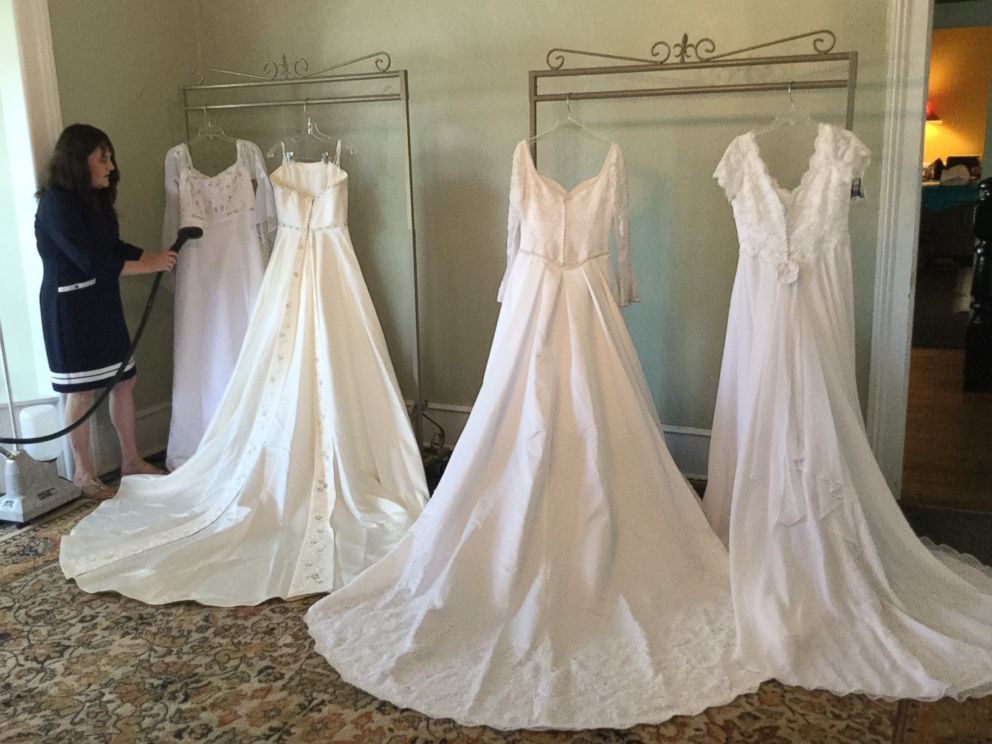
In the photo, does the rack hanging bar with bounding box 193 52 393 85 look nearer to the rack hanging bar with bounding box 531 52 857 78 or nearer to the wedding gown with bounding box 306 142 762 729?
the rack hanging bar with bounding box 531 52 857 78

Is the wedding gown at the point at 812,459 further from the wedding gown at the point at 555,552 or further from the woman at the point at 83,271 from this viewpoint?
the woman at the point at 83,271

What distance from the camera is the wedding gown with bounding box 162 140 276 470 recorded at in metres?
3.60

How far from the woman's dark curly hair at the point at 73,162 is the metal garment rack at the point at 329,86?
619 millimetres

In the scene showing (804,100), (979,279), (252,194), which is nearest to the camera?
(804,100)

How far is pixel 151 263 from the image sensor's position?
3457mm

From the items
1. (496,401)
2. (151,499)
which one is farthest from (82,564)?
(496,401)

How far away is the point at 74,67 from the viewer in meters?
3.46

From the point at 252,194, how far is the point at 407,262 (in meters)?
0.73

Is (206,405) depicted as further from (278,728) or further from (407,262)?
(278,728)

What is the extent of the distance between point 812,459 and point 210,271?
2.60 meters

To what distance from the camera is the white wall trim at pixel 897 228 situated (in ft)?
9.56

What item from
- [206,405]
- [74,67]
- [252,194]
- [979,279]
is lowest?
[206,405]

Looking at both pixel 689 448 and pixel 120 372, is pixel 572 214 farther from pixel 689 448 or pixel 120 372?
pixel 120 372

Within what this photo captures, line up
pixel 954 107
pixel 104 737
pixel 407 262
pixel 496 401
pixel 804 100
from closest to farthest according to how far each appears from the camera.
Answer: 1. pixel 104 737
2. pixel 496 401
3. pixel 804 100
4. pixel 407 262
5. pixel 954 107
